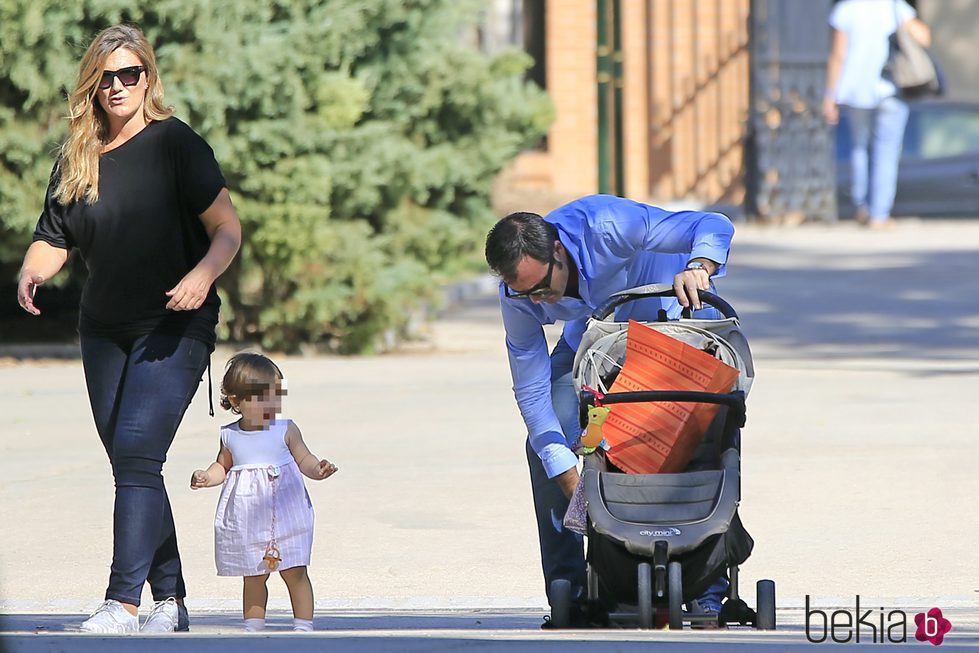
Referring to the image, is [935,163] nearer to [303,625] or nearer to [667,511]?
[667,511]

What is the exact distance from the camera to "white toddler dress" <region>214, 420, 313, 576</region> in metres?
5.35

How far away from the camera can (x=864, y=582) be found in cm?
593

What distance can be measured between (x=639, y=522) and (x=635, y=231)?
900 millimetres

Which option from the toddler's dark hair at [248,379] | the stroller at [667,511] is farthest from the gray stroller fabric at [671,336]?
the toddler's dark hair at [248,379]

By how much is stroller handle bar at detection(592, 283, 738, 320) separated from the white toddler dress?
3.67ft

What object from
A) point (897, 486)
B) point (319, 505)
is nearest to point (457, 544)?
point (319, 505)

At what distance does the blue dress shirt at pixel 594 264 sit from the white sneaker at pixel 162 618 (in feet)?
4.16

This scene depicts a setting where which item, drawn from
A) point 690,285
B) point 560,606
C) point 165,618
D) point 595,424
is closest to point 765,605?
point 560,606

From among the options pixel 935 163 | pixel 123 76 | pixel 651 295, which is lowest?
pixel 935 163

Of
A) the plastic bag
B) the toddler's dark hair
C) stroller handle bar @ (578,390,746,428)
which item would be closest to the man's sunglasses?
the toddler's dark hair

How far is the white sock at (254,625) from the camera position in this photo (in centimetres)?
534

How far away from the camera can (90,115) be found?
533 centimetres

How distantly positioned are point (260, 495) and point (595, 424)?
3.64 feet

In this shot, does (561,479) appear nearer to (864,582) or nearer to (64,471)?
(864,582)
